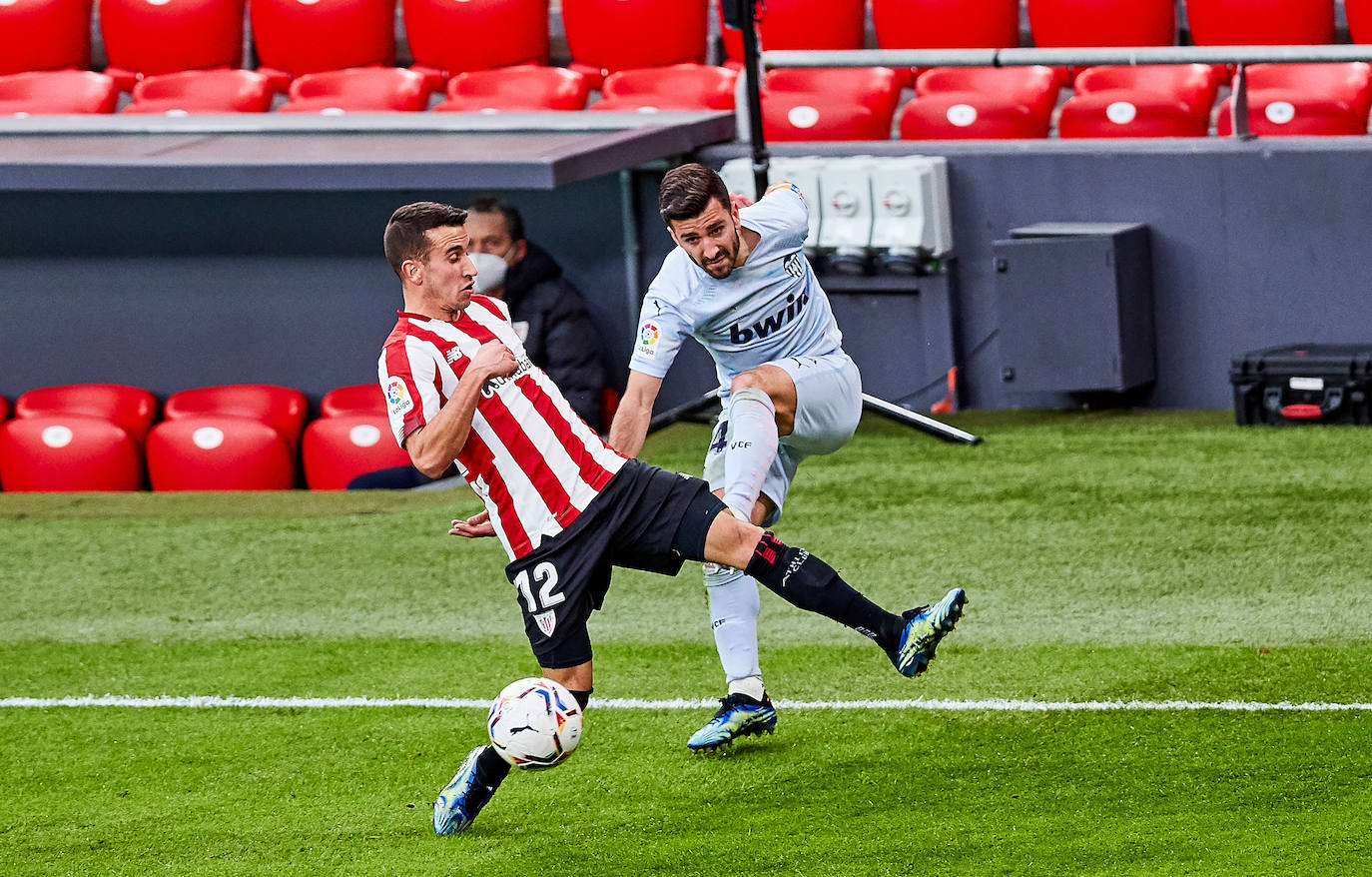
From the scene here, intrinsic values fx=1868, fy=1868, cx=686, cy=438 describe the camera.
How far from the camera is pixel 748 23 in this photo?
885 cm

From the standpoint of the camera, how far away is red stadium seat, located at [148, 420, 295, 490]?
32.9ft

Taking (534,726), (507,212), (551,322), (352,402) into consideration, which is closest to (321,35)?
(352,402)

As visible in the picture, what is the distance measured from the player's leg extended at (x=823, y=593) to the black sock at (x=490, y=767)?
74 cm

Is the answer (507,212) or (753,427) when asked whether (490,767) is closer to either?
(753,427)

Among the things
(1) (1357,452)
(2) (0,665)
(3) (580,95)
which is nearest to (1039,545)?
(1) (1357,452)

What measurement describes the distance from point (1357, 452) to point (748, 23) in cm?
340

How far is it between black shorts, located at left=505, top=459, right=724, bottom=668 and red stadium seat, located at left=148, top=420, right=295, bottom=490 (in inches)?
222

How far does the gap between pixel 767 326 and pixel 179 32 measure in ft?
27.0

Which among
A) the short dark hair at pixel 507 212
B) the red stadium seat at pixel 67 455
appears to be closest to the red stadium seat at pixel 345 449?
the red stadium seat at pixel 67 455

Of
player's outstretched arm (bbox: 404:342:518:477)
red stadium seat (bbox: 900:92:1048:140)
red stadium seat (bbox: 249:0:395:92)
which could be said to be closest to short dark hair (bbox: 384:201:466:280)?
player's outstretched arm (bbox: 404:342:518:477)

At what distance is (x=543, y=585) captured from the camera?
15.2 ft

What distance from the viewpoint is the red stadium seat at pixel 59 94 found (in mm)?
12109

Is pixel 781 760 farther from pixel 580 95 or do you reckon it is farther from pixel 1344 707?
pixel 580 95

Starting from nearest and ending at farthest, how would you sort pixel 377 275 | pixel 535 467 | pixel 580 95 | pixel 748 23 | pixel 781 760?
1. pixel 535 467
2. pixel 781 760
3. pixel 748 23
4. pixel 377 275
5. pixel 580 95
